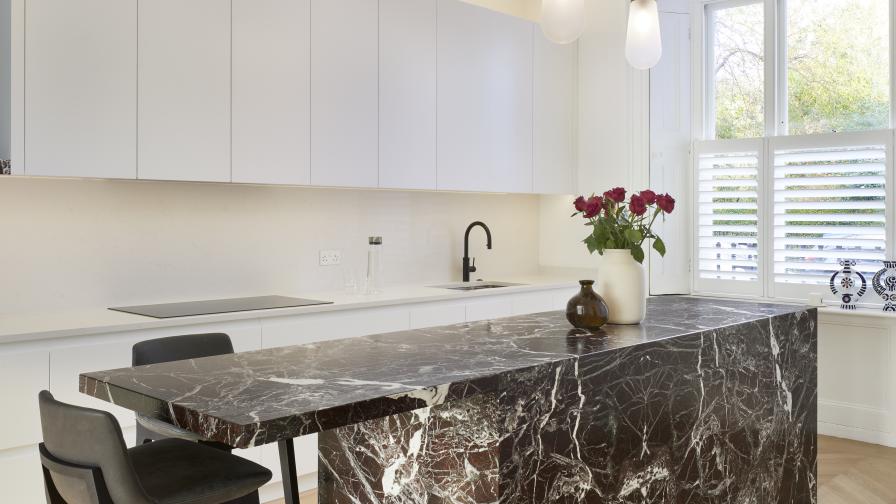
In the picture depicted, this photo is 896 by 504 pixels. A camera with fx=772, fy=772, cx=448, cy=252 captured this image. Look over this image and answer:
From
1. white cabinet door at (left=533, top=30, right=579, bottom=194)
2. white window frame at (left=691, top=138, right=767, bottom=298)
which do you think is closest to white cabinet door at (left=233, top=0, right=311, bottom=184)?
white cabinet door at (left=533, top=30, right=579, bottom=194)

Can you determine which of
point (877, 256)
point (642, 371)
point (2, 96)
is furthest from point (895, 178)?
point (2, 96)

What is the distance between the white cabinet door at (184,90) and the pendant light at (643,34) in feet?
6.02

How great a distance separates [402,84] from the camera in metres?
4.20

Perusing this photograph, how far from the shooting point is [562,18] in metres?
2.33

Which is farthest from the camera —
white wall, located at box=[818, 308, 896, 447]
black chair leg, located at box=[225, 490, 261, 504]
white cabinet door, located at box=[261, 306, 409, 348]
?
white wall, located at box=[818, 308, 896, 447]

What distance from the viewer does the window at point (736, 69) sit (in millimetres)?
4965

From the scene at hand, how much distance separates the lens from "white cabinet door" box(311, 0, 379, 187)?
3812 millimetres

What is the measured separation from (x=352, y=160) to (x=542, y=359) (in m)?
2.21

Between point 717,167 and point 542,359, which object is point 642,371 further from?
point 717,167

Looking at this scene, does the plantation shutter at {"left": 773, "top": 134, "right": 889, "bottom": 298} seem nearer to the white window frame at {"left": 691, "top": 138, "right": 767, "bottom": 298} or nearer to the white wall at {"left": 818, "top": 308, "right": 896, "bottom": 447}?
the white window frame at {"left": 691, "top": 138, "right": 767, "bottom": 298}

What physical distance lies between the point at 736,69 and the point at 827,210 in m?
1.12

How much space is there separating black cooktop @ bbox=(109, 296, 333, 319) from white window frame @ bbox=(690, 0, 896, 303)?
2793mm

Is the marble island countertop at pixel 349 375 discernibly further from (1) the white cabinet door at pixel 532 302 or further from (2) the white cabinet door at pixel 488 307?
(1) the white cabinet door at pixel 532 302

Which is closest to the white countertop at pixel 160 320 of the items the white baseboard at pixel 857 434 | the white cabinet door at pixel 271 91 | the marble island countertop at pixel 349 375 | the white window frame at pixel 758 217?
the white cabinet door at pixel 271 91
